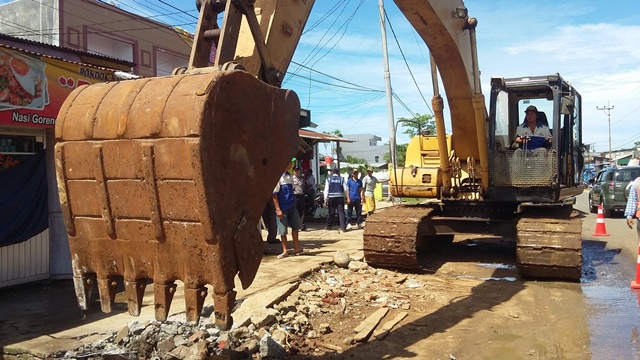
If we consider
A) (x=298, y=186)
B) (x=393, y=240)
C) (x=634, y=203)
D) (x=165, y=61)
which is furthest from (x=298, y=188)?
A: (x=165, y=61)

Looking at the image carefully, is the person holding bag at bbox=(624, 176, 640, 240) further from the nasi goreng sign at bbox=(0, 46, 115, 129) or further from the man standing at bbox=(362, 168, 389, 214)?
the nasi goreng sign at bbox=(0, 46, 115, 129)

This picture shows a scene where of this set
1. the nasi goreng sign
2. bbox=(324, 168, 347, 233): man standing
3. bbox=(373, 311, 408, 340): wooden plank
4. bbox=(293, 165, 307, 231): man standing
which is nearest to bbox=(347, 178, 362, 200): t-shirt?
bbox=(324, 168, 347, 233): man standing

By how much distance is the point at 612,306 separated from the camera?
623 cm

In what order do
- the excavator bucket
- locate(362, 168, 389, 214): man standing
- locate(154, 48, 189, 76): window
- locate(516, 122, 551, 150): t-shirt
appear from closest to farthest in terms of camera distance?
1. the excavator bucket
2. locate(516, 122, 551, 150): t-shirt
3. locate(362, 168, 389, 214): man standing
4. locate(154, 48, 189, 76): window

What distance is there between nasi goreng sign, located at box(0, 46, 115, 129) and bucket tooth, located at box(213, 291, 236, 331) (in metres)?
5.41

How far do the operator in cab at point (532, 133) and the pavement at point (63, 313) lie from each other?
3.76m

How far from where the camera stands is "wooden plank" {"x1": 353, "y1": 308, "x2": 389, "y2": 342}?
16.4 feet

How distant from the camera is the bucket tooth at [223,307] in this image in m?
2.94

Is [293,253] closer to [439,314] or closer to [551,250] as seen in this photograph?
[439,314]

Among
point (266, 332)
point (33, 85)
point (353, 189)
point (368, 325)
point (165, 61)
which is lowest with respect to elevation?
point (368, 325)

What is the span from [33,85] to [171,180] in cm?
528

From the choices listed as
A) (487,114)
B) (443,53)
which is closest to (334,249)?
(487,114)

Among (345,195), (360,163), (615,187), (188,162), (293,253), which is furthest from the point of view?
(360,163)

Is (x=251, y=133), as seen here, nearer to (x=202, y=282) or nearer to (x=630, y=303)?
(x=202, y=282)
